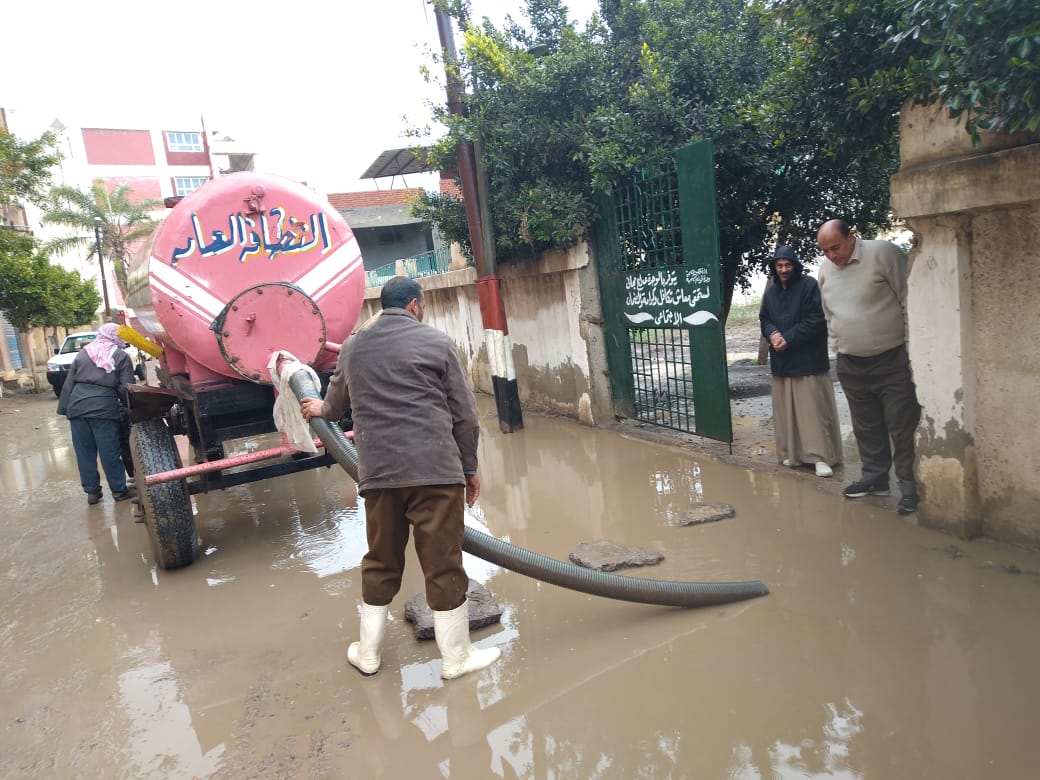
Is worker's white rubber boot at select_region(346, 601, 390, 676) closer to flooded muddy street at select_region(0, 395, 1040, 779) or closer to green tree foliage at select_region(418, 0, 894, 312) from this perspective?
flooded muddy street at select_region(0, 395, 1040, 779)

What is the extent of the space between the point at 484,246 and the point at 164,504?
4.20m

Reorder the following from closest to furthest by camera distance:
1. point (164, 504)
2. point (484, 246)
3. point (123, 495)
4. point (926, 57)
→ point (926, 57)
point (164, 504)
point (123, 495)
point (484, 246)

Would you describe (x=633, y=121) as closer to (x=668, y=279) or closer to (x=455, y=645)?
(x=668, y=279)

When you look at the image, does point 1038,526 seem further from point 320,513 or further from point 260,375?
point 320,513

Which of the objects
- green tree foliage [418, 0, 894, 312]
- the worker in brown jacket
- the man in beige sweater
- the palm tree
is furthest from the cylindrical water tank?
the palm tree

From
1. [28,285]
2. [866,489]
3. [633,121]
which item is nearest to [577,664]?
[866,489]

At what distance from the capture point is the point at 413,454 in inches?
113

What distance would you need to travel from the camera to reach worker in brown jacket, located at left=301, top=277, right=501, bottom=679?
290cm

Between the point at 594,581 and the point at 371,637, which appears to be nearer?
the point at 371,637

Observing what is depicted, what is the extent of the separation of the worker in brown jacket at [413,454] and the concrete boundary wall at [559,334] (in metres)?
4.39

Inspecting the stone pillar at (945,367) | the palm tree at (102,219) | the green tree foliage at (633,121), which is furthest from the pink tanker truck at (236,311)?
the palm tree at (102,219)

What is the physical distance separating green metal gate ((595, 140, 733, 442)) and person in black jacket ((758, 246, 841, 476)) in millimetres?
502

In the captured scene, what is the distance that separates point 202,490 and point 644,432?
4011 millimetres

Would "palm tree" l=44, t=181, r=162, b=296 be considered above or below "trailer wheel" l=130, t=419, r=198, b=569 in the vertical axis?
above
